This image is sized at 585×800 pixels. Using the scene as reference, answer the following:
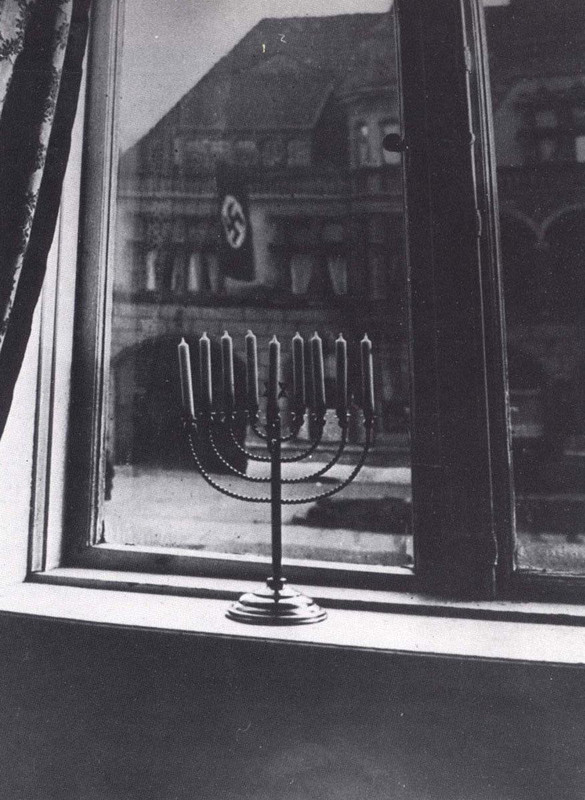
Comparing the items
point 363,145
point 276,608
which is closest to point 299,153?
point 363,145

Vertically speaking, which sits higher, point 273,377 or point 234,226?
point 234,226

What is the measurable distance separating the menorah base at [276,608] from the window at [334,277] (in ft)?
0.49

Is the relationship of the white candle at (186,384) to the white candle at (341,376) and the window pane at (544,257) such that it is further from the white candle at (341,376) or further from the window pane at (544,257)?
the window pane at (544,257)

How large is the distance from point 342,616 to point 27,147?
91cm

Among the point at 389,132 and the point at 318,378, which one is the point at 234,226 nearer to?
the point at 389,132

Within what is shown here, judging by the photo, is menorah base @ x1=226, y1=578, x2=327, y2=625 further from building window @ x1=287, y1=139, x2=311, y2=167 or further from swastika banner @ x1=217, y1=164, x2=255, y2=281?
building window @ x1=287, y1=139, x2=311, y2=167

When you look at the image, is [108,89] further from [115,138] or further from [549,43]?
[549,43]

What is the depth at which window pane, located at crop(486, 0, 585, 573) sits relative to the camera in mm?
1109

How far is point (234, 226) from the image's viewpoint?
1.35 metres

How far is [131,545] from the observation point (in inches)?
51.3

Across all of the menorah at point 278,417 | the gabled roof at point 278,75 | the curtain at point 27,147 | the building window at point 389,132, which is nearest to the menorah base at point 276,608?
the menorah at point 278,417

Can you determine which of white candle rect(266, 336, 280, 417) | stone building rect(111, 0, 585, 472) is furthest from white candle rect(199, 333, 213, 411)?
stone building rect(111, 0, 585, 472)

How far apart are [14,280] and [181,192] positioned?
463 mm

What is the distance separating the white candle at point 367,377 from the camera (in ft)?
3.33
